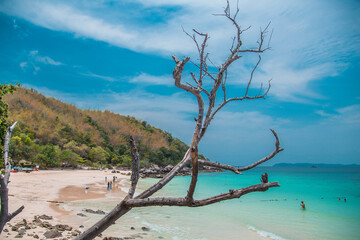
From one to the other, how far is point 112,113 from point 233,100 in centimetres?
10869

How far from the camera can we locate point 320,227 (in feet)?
44.2

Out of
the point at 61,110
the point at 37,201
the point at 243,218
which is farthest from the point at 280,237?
the point at 61,110

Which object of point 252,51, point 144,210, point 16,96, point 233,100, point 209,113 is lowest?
point 144,210

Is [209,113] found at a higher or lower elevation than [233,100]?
lower

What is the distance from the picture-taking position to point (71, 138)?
56.9 m

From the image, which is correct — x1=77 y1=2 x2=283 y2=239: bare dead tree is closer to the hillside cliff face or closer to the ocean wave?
the ocean wave

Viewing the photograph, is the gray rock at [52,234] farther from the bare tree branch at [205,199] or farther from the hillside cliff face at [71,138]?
the hillside cliff face at [71,138]

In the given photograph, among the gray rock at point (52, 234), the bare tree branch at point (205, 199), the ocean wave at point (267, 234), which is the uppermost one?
the bare tree branch at point (205, 199)

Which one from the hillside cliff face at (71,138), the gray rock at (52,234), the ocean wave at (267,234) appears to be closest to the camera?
the gray rock at (52,234)

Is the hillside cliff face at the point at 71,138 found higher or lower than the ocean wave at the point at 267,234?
higher

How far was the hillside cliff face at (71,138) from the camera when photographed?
124 ft

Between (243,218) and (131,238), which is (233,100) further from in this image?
(243,218)

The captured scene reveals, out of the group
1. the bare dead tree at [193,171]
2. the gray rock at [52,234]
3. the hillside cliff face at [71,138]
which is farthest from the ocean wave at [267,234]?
the hillside cliff face at [71,138]

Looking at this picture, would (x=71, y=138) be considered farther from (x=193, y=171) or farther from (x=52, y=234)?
(x=193, y=171)
